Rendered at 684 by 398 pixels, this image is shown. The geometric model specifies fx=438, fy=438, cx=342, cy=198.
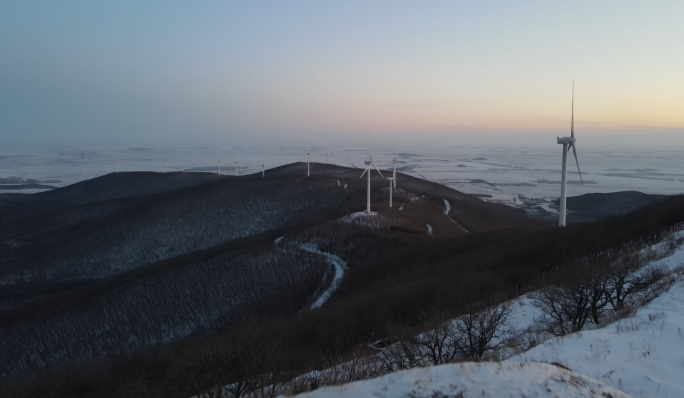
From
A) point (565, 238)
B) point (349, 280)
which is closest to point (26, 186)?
point (349, 280)

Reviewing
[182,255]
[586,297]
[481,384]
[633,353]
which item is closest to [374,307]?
[586,297]

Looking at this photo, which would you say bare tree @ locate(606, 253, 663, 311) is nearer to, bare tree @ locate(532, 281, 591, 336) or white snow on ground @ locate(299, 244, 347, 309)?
bare tree @ locate(532, 281, 591, 336)

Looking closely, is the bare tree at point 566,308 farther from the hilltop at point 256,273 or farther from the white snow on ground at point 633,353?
the hilltop at point 256,273

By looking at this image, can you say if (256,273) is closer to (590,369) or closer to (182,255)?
(182,255)

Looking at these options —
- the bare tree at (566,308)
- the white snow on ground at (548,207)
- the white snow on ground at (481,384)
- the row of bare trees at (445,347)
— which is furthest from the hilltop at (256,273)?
the white snow on ground at (548,207)

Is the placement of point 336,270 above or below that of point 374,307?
below

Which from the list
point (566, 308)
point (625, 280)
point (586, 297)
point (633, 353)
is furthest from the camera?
point (625, 280)
